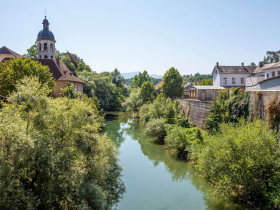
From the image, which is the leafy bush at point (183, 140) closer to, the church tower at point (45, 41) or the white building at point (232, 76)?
the white building at point (232, 76)

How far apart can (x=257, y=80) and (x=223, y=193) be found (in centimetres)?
1061

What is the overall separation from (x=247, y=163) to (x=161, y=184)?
292 inches

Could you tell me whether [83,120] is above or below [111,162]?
above

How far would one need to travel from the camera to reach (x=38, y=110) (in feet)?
34.0

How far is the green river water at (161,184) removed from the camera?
13.8 m

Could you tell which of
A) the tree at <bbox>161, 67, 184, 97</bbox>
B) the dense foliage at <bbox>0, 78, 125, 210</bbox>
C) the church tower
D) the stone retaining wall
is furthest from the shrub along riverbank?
the church tower

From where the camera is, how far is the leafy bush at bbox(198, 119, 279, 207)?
11.4 m

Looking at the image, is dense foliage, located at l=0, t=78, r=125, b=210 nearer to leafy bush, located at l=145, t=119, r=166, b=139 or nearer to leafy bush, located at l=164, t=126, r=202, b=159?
leafy bush, located at l=164, t=126, r=202, b=159

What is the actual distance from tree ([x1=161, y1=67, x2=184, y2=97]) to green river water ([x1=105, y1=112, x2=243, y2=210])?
2229cm

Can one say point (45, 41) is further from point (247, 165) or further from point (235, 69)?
point (247, 165)

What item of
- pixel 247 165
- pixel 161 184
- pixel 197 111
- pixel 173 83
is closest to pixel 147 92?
pixel 173 83

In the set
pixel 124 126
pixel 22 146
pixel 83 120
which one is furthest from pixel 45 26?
pixel 22 146

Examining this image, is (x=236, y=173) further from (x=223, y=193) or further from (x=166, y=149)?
(x=166, y=149)

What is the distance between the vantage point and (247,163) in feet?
37.4
